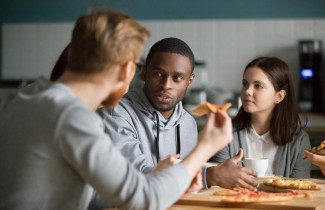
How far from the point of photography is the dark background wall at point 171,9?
524 centimetres

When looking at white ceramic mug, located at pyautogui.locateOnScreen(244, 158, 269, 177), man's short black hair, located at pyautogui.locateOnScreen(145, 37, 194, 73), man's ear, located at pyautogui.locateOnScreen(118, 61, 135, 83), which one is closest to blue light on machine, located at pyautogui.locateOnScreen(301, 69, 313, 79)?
man's short black hair, located at pyautogui.locateOnScreen(145, 37, 194, 73)

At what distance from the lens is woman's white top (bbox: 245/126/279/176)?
2496 millimetres

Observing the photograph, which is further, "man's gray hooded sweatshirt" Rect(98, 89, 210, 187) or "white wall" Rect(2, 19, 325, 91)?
"white wall" Rect(2, 19, 325, 91)

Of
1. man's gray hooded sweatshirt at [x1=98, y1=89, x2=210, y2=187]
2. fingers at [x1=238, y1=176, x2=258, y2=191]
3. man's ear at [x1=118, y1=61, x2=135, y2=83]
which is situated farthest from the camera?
man's gray hooded sweatshirt at [x1=98, y1=89, x2=210, y2=187]

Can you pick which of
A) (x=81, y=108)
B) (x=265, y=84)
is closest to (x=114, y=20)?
(x=81, y=108)

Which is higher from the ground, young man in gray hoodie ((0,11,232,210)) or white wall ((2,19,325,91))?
white wall ((2,19,325,91))

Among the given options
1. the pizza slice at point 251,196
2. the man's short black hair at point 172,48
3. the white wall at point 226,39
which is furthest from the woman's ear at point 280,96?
the white wall at point 226,39

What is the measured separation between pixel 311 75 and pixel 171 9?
6.03 feet

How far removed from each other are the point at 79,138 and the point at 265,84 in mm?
1675

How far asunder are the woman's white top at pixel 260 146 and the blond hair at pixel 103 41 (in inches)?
58.7

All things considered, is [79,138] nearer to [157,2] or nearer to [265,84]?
[265,84]

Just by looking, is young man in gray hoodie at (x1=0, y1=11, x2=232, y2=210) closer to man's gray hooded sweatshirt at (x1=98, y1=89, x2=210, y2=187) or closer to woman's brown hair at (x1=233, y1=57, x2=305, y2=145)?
man's gray hooded sweatshirt at (x1=98, y1=89, x2=210, y2=187)

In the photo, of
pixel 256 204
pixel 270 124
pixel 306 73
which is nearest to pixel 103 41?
pixel 256 204

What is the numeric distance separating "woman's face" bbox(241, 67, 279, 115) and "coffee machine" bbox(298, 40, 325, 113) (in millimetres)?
2372
